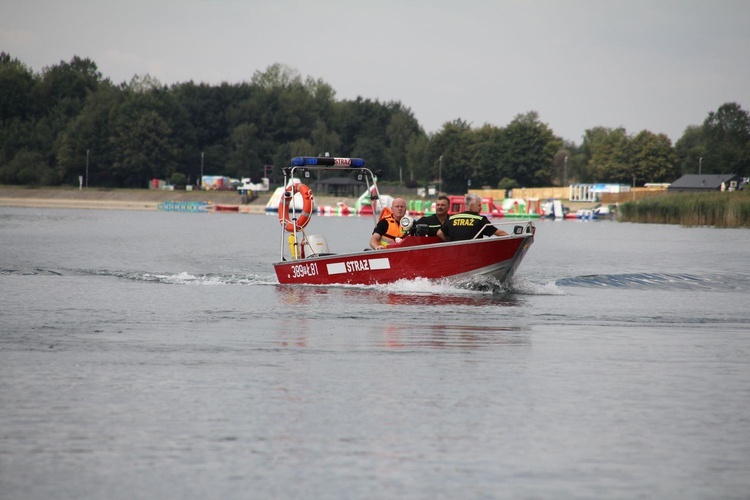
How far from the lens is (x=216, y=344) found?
1221 centimetres

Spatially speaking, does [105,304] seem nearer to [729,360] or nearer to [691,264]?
[729,360]

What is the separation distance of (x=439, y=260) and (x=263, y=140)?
438 ft

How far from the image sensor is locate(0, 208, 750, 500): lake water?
646cm

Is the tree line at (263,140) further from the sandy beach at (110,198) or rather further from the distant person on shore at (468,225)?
the distant person on shore at (468,225)

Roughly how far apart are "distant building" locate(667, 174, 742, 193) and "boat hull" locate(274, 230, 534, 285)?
9854cm

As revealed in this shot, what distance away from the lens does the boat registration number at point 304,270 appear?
2066cm

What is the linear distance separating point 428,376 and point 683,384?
2318 mm

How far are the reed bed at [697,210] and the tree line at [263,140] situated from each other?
64.9m

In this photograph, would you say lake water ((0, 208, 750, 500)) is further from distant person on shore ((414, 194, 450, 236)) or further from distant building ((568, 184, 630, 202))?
distant building ((568, 184, 630, 202))

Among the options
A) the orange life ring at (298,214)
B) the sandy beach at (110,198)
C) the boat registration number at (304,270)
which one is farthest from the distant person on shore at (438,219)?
the sandy beach at (110,198)

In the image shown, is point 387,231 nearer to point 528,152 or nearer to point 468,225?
point 468,225

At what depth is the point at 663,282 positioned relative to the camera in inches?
931

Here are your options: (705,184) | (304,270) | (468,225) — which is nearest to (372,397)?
(468,225)

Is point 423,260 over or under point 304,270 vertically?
over
